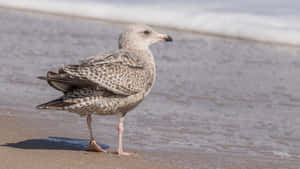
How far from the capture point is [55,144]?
5.21 metres

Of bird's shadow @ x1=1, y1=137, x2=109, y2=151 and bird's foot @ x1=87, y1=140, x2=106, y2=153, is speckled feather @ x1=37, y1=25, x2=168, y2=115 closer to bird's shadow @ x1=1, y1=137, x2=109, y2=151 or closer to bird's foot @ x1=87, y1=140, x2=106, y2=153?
bird's foot @ x1=87, y1=140, x2=106, y2=153

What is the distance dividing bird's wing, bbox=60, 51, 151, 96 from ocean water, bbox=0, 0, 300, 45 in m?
8.10

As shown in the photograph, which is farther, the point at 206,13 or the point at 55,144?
the point at 206,13

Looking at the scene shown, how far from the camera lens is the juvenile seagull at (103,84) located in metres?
4.84

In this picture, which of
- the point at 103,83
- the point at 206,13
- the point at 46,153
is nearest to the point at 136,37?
the point at 103,83

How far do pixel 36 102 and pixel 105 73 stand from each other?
77.9 inches

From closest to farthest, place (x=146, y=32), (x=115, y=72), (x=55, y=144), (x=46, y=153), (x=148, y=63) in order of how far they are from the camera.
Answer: (x=46, y=153) < (x=115, y=72) < (x=55, y=144) < (x=148, y=63) < (x=146, y=32)

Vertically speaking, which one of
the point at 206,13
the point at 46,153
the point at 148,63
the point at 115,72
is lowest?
the point at 46,153

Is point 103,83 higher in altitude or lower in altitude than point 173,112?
higher

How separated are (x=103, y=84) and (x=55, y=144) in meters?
0.79

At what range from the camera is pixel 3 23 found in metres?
11.5

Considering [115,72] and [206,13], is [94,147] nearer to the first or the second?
[115,72]

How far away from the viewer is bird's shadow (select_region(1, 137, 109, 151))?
16.4 feet

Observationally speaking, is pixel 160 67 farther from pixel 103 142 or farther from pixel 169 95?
pixel 103 142
